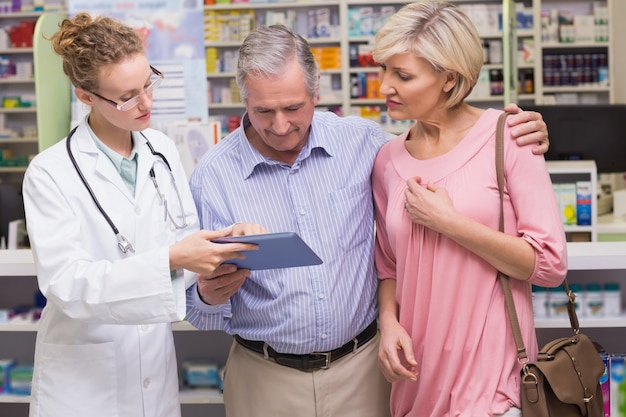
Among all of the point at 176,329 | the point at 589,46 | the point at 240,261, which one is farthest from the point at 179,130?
the point at 589,46

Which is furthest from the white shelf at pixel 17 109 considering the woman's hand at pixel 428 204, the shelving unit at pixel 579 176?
the woman's hand at pixel 428 204

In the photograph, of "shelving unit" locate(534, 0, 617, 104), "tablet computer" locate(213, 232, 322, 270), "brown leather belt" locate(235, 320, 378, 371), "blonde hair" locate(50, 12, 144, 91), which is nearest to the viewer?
"tablet computer" locate(213, 232, 322, 270)

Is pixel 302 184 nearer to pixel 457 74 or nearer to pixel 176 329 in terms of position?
pixel 457 74

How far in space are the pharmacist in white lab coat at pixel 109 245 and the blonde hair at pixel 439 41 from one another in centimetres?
54

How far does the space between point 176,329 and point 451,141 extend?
132cm

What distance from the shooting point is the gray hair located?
2.05 m

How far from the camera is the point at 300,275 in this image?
6.89 ft

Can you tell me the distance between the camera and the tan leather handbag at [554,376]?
186cm

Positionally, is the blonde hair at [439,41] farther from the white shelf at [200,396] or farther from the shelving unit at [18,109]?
the shelving unit at [18,109]

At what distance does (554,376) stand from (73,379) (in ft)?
3.59

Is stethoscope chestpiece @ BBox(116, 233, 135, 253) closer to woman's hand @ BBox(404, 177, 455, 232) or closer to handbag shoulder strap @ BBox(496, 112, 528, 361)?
woman's hand @ BBox(404, 177, 455, 232)

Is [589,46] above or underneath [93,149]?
above

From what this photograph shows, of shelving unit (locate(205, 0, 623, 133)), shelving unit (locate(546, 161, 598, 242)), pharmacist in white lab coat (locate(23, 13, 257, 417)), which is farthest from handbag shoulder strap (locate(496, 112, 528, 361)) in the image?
shelving unit (locate(205, 0, 623, 133))

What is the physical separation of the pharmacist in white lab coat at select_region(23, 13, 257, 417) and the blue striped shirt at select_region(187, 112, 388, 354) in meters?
0.10
